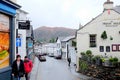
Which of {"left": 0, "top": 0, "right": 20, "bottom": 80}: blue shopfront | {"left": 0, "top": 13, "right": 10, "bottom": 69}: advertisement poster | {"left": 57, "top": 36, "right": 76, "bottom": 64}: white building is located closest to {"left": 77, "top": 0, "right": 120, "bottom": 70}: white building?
{"left": 57, "top": 36, "right": 76, "bottom": 64}: white building

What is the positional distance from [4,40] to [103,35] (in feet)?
92.6

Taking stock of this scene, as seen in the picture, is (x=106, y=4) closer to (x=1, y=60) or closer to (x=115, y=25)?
(x=115, y=25)

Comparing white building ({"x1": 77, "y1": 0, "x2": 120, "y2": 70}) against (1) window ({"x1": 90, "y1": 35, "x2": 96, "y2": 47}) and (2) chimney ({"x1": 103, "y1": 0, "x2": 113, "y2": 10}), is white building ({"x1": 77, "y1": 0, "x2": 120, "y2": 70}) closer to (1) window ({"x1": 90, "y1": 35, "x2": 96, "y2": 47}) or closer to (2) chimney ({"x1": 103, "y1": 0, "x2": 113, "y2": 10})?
(1) window ({"x1": 90, "y1": 35, "x2": 96, "y2": 47})

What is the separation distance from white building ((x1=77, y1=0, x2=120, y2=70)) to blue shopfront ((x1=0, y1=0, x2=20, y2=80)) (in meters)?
26.6

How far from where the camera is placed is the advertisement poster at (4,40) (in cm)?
1461

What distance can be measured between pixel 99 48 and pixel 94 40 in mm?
1321

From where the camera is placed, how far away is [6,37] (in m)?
15.3

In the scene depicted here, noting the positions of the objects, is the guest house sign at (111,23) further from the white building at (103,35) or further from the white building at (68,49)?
the white building at (68,49)

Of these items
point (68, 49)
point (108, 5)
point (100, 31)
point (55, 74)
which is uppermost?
point (108, 5)

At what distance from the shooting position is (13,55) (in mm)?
16125

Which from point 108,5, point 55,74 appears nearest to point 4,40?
point 55,74

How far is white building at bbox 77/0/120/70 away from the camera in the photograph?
135ft

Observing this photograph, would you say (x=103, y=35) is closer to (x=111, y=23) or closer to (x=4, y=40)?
(x=111, y=23)

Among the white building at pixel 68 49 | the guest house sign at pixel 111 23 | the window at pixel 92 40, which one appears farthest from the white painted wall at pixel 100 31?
the white building at pixel 68 49
